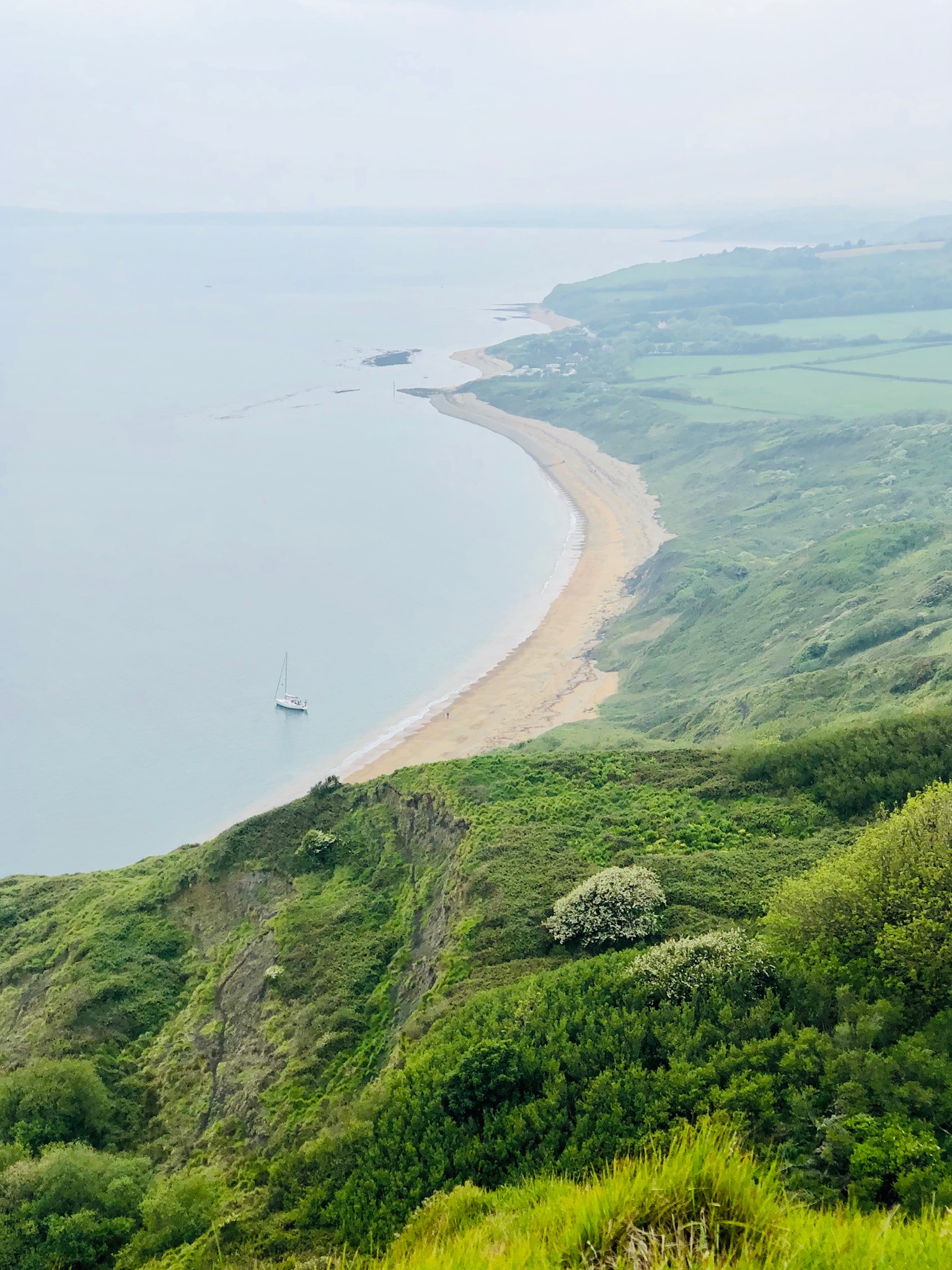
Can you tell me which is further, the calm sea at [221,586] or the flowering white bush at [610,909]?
the calm sea at [221,586]

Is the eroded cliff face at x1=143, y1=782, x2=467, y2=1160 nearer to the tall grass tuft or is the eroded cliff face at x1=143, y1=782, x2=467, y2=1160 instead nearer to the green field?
the green field

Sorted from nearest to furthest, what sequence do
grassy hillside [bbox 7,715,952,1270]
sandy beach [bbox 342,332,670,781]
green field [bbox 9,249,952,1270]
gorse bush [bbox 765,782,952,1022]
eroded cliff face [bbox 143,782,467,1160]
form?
1. green field [bbox 9,249,952,1270]
2. grassy hillside [bbox 7,715,952,1270]
3. gorse bush [bbox 765,782,952,1022]
4. eroded cliff face [bbox 143,782,467,1160]
5. sandy beach [bbox 342,332,670,781]

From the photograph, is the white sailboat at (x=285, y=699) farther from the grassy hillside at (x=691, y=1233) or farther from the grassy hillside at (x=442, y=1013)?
the grassy hillside at (x=691, y=1233)


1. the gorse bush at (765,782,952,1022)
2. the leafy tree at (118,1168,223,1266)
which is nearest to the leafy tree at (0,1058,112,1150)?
the leafy tree at (118,1168,223,1266)

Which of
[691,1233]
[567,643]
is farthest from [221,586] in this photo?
[691,1233]

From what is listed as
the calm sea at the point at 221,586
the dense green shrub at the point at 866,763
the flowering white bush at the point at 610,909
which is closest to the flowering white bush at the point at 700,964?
the flowering white bush at the point at 610,909
